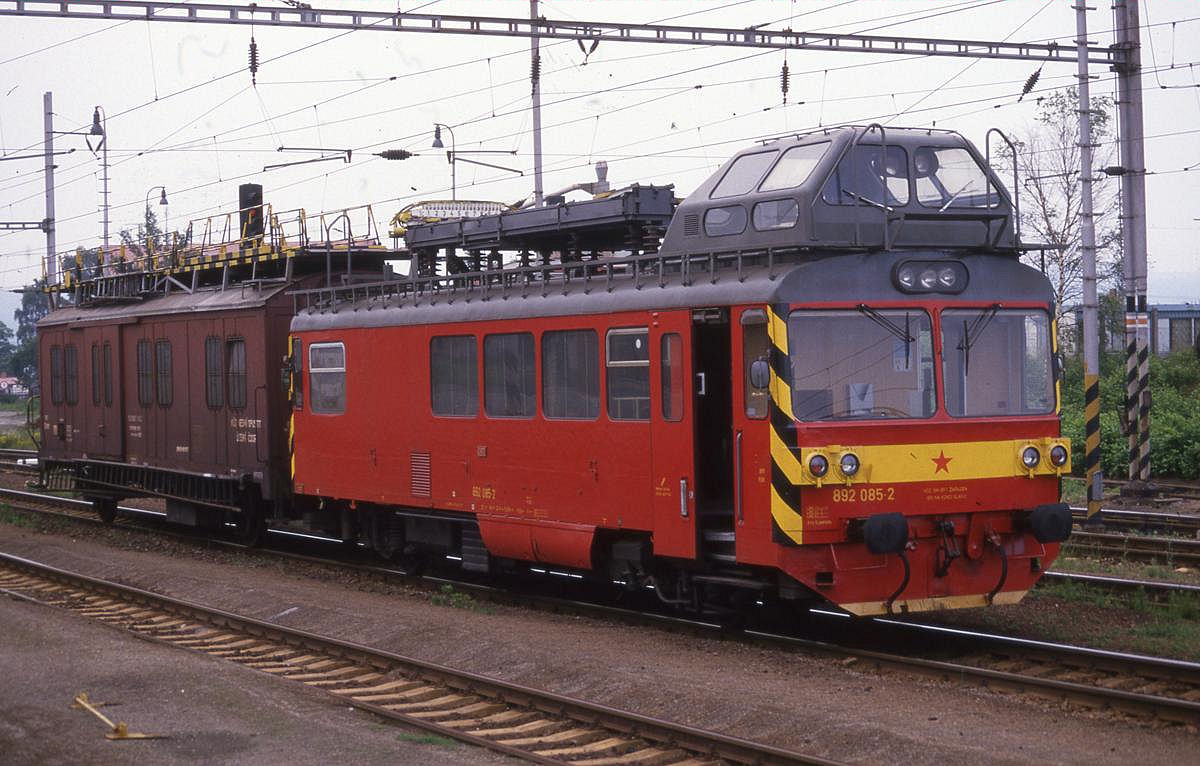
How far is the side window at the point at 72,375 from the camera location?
24953 millimetres

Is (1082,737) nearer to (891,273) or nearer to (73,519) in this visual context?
(891,273)

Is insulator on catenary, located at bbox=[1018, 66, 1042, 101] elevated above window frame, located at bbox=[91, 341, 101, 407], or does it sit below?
above

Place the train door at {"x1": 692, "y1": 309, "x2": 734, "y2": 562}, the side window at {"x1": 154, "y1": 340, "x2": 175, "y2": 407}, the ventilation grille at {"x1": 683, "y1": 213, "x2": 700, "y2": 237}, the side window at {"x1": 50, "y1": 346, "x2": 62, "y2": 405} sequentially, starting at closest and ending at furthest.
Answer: the train door at {"x1": 692, "y1": 309, "x2": 734, "y2": 562} → the ventilation grille at {"x1": 683, "y1": 213, "x2": 700, "y2": 237} → the side window at {"x1": 154, "y1": 340, "x2": 175, "y2": 407} → the side window at {"x1": 50, "y1": 346, "x2": 62, "y2": 405}

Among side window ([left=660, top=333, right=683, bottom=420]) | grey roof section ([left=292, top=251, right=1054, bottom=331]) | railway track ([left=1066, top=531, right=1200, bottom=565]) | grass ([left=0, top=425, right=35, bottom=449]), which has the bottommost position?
railway track ([left=1066, top=531, right=1200, bottom=565])

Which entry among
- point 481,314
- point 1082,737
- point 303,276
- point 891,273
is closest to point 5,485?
point 303,276

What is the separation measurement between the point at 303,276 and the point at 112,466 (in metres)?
6.18

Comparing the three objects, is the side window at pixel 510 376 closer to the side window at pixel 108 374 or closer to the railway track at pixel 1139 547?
the railway track at pixel 1139 547

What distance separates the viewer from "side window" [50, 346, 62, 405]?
2566 centimetres

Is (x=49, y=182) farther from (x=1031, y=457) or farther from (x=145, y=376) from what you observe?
(x=1031, y=457)

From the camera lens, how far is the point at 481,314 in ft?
47.1

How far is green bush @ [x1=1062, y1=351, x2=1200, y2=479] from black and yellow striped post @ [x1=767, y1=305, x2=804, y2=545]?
40.7ft

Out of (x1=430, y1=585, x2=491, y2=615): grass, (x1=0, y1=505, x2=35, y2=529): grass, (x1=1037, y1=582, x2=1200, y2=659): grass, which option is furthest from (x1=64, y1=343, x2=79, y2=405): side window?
(x1=1037, y1=582, x2=1200, y2=659): grass

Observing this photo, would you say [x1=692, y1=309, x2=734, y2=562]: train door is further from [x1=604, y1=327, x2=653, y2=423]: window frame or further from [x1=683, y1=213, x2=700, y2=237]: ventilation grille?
[x1=683, y1=213, x2=700, y2=237]: ventilation grille

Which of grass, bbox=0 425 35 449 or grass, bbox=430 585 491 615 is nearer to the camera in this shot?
grass, bbox=430 585 491 615
